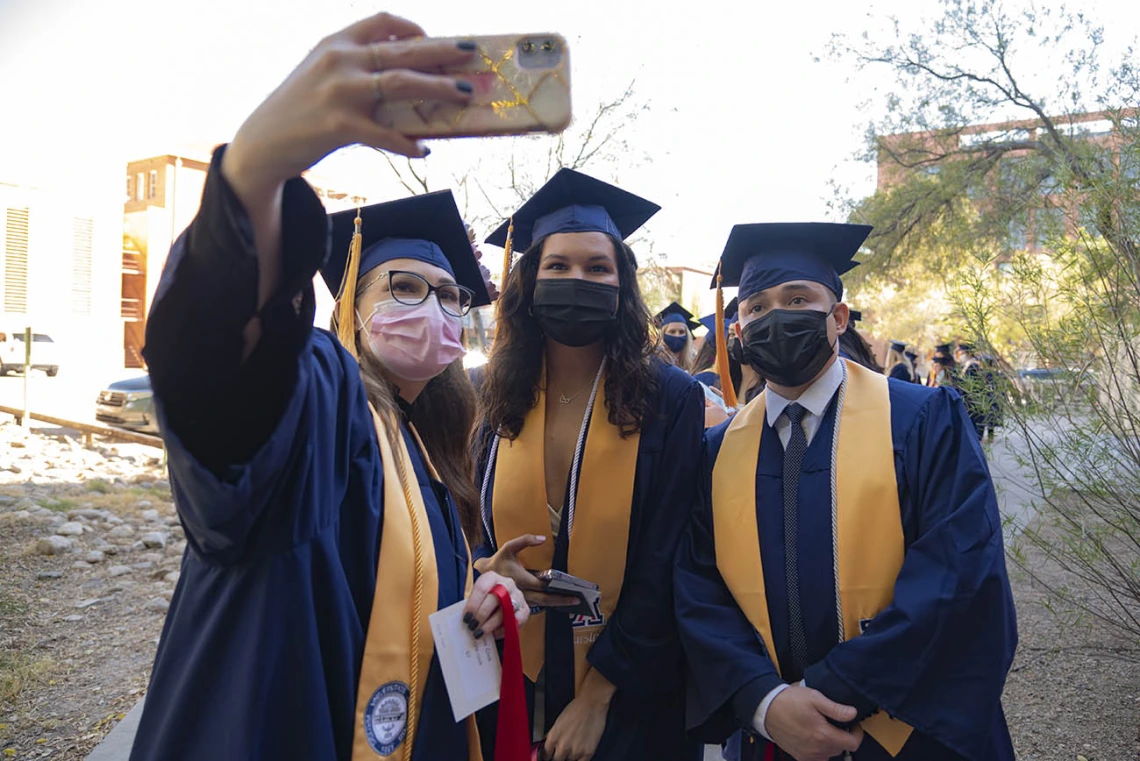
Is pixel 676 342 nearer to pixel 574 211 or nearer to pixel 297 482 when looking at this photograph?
pixel 574 211

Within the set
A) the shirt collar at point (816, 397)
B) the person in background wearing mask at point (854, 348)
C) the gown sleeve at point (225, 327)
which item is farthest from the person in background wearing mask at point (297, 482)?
the person in background wearing mask at point (854, 348)

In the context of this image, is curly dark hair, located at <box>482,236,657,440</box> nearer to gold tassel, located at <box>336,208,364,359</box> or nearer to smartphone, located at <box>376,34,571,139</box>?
gold tassel, located at <box>336,208,364,359</box>

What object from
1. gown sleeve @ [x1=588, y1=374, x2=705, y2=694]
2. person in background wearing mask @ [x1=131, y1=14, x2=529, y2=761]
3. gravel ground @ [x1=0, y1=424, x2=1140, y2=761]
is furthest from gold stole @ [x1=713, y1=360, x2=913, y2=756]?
gravel ground @ [x1=0, y1=424, x2=1140, y2=761]

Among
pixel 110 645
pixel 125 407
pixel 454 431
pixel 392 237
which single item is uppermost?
pixel 392 237

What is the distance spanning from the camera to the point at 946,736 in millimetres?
1832

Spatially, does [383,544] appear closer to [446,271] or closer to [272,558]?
[272,558]

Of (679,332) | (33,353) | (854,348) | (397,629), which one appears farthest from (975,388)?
(33,353)

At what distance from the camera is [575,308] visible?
244cm

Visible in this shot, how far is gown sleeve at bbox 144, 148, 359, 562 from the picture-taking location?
0.96m

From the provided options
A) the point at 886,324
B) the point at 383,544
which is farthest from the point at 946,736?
the point at 886,324

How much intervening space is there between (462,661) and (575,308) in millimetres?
1177

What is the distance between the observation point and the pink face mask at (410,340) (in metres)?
1.99

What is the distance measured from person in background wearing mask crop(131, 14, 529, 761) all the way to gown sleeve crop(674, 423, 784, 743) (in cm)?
56

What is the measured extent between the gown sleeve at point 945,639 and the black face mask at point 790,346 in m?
0.52
